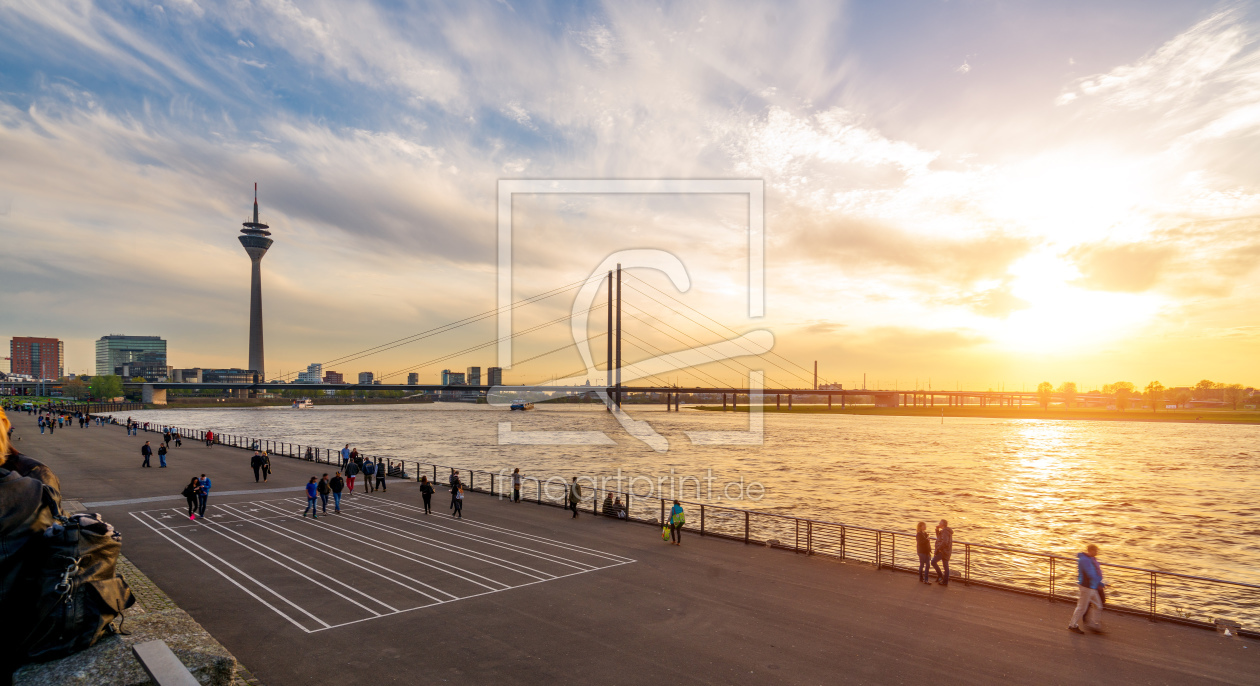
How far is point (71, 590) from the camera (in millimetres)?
6684

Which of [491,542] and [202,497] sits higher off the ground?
[202,497]

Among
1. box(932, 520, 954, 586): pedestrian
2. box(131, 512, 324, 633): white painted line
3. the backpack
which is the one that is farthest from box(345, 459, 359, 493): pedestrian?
box(932, 520, 954, 586): pedestrian

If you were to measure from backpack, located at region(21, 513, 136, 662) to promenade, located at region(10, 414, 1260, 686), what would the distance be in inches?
96.3

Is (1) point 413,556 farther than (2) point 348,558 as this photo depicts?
Yes

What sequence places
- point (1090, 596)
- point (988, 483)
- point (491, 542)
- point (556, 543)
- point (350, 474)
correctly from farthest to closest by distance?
point (988, 483) → point (350, 474) → point (491, 542) → point (556, 543) → point (1090, 596)

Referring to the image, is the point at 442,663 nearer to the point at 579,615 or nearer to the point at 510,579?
the point at 579,615

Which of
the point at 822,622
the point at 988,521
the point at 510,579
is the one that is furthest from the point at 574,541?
the point at 988,521

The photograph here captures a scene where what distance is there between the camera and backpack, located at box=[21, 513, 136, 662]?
6.48 metres

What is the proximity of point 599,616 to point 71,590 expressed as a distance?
7473mm

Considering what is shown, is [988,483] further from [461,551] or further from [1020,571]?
[461,551]

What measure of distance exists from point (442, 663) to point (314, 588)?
16.9 feet

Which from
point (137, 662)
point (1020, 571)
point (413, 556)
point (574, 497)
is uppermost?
point (137, 662)

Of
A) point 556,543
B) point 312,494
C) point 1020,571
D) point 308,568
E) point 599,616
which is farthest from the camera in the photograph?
point 312,494

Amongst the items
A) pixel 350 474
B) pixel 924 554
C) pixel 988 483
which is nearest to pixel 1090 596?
pixel 924 554
